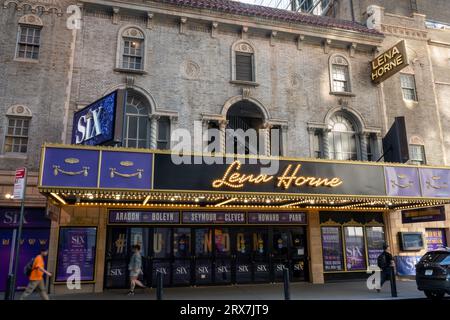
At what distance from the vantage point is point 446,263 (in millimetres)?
12266

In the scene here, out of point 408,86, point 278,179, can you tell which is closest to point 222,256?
point 278,179

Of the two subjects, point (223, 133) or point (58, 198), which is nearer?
point (58, 198)

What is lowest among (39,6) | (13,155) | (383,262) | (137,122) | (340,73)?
(383,262)

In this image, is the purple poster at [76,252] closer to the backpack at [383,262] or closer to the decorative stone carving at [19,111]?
the decorative stone carving at [19,111]

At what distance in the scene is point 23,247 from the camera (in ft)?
48.4

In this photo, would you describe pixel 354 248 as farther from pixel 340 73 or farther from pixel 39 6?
pixel 39 6

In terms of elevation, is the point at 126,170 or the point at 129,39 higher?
the point at 129,39

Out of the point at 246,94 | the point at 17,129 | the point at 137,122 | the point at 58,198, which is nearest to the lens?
the point at 58,198

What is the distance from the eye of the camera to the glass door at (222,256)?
16703 mm

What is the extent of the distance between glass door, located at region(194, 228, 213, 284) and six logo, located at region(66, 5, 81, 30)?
10365 mm

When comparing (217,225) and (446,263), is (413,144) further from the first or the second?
(217,225)

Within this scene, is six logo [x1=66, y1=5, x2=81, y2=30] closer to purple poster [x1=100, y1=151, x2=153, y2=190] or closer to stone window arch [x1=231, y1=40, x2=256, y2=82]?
stone window arch [x1=231, y1=40, x2=256, y2=82]

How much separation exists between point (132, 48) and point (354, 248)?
14117 millimetres

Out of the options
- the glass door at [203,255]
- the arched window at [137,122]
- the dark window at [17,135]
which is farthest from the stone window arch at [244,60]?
the dark window at [17,135]
